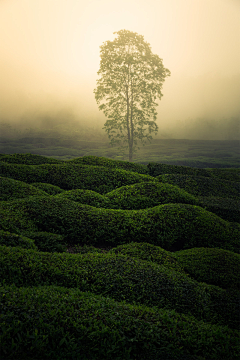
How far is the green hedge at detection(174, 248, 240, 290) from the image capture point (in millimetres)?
4648

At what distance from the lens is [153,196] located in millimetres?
8055

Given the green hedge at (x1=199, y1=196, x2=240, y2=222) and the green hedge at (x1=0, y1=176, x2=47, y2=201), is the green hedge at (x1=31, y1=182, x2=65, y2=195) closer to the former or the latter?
the green hedge at (x1=0, y1=176, x2=47, y2=201)

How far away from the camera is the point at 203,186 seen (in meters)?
9.76

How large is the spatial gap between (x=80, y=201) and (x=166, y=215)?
9.38 feet

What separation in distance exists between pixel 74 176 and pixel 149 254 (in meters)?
5.38

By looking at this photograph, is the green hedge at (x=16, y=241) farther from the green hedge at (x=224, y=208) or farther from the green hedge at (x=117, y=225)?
the green hedge at (x=224, y=208)

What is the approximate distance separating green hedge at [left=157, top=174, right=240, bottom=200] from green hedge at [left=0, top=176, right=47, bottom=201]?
5.39 m

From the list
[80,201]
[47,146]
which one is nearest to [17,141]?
[47,146]

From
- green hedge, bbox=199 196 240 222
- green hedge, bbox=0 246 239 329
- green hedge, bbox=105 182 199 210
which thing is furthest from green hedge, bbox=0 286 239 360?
green hedge, bbox=199 196 240 222

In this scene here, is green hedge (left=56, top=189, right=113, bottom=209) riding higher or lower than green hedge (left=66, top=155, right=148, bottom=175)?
lower

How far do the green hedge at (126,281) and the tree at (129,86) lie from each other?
15.3 meters

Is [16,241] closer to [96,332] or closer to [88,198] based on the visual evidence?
[96,332]

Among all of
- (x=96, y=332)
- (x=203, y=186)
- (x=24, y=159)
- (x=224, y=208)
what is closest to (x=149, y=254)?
(x=96, y=332)

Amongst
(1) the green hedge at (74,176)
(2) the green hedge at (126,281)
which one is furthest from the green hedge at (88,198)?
(2) the green hedge at (126,281)
